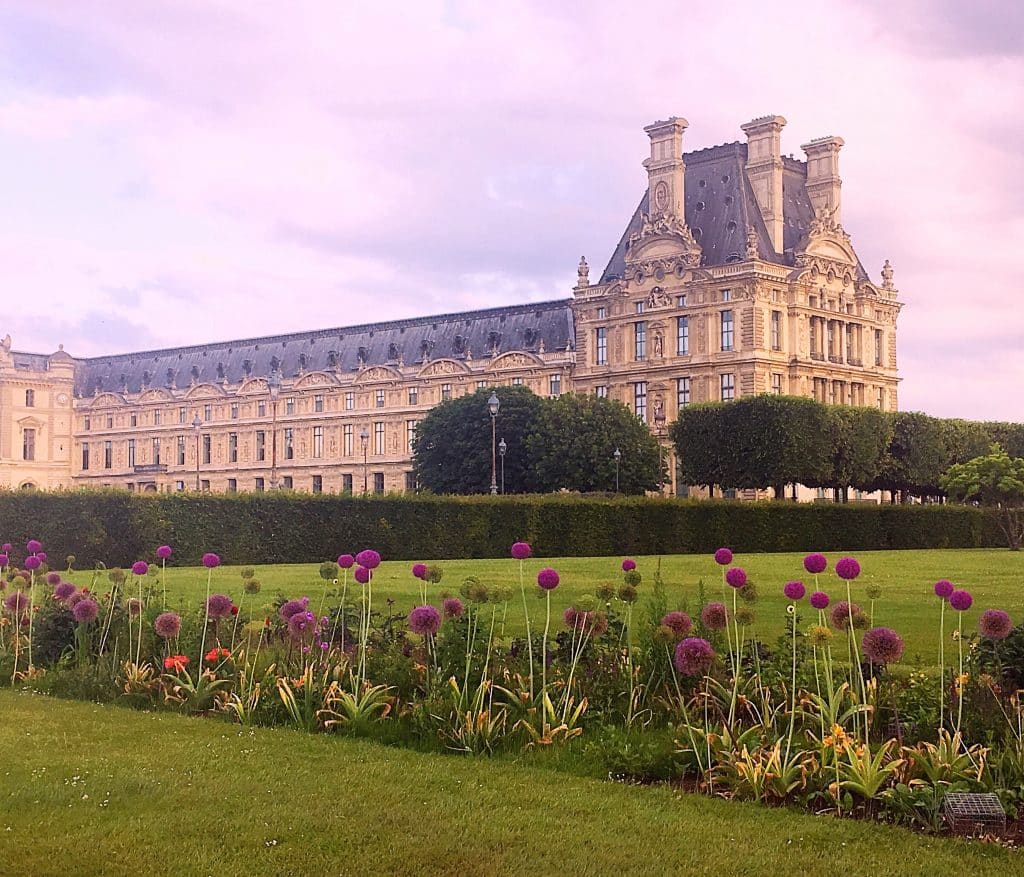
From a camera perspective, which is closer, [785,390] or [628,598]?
[628,598]

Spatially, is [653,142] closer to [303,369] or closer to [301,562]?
[303,369]

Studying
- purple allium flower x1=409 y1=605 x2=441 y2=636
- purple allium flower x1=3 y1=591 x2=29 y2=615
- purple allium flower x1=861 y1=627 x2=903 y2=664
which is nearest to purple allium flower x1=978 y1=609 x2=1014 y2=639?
purple allium flower x1=861 y1=627 x2=903 y2=664

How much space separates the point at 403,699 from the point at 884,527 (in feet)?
121

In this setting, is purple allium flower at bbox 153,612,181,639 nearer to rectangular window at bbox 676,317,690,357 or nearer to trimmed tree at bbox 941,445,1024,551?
trimmed tree at bbox 941,445,1024,551

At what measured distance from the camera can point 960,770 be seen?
8.02 metres

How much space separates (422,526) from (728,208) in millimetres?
48642

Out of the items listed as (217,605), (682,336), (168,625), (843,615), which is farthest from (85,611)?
(682,336)

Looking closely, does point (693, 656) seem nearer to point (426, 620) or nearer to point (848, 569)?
point (848, 569)

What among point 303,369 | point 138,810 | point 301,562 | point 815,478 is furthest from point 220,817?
point 303,369

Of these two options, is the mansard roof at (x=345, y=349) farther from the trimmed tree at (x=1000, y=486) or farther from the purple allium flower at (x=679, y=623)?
the purple allium flower at (x=679, y=623)

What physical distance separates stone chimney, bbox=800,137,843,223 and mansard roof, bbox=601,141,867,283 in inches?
21.3

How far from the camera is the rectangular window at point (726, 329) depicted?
76.8 metres

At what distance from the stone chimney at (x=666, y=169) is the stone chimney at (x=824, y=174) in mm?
8421

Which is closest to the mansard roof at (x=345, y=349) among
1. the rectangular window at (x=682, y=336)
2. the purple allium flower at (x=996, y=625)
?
the rectangular window at (x=682, y=336)
